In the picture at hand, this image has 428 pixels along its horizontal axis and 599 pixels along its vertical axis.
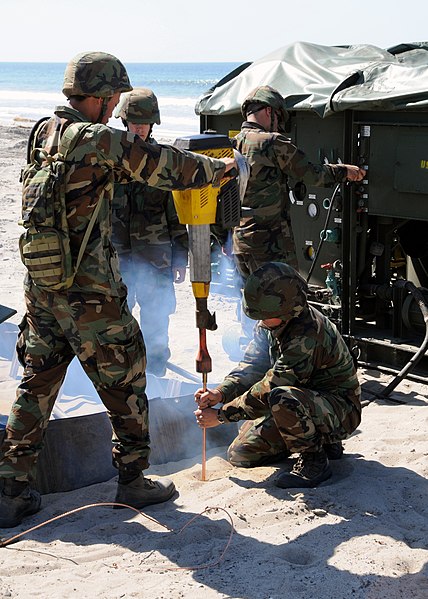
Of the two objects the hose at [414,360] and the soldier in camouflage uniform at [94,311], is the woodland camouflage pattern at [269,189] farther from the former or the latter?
the soldier in camouflage uniform at [94,311]

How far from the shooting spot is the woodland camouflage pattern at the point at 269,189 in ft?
21.4

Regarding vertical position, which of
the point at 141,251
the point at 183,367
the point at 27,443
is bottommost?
the point at 183,367

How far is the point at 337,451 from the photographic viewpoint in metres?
5.12

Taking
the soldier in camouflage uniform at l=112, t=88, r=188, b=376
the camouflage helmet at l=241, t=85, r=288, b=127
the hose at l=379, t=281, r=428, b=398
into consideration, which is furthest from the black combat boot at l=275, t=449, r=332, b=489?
the camouflage helmet at l=241, t=85, r=288, b=127

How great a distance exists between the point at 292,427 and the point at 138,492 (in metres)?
0.80

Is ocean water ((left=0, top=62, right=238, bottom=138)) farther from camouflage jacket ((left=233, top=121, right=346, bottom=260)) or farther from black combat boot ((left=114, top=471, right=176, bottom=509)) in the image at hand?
black combat boot ((left=114, top=471, right=176, bottom=509))

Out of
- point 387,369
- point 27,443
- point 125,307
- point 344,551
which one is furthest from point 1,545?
point 387,369

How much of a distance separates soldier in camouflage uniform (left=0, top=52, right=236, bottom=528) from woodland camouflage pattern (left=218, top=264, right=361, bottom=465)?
1.93 ft

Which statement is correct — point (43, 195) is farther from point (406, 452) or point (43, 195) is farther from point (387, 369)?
point (387, 369)

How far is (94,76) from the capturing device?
423 centimetres

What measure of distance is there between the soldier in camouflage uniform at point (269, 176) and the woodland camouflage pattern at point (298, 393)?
184 cm

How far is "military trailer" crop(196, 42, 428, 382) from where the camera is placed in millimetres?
6434

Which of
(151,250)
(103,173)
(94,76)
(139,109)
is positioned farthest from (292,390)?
(139,109)

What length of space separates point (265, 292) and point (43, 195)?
3.79 ft
